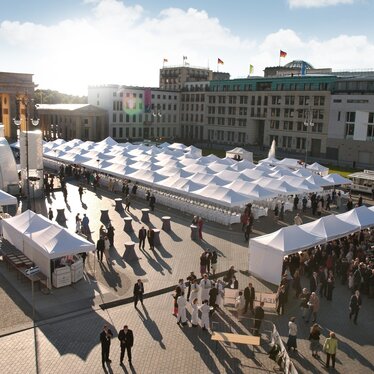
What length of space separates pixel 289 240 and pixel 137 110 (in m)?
73.3

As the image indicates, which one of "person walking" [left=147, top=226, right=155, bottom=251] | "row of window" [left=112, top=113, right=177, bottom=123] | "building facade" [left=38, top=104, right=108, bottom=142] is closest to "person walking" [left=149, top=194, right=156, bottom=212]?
"person walking" [left=147, top=226, right=155, bottom=251]

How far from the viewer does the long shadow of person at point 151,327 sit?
13.8 meters

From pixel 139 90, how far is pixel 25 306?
76.5 m

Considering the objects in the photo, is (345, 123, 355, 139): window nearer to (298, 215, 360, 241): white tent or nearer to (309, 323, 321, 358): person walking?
(298, 215, 360, 241): white tent

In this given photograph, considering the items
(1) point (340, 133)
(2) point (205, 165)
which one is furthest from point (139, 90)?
(2) point (205, 165)

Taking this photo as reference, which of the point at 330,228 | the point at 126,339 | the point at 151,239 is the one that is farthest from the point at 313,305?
the point at 151,239

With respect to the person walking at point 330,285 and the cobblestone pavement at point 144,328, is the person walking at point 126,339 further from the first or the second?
the person walking at point 330,285

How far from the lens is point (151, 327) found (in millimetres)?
14508

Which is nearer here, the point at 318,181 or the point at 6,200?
the point at 6,200

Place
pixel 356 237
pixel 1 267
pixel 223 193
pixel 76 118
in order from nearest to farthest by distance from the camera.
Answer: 1. pixel 1 267
2. pixel 356 237
3. pixel 223 193
4. pixel 76 118

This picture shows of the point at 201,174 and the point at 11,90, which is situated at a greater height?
the point at 11,90

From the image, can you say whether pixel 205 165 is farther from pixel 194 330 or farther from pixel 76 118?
pixel 76 118

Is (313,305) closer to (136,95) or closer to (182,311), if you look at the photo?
(182,311)

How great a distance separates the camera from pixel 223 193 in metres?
27.8
